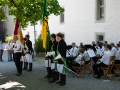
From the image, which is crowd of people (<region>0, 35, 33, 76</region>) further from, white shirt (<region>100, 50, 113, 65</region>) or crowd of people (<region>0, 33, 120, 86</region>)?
white shirt (<region>100, 50, 113, 65</region>)

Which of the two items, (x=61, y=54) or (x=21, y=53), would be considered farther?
(x=21, y=53)

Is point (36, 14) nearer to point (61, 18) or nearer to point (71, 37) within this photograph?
point (71, 37)

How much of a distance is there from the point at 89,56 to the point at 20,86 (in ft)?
13.4

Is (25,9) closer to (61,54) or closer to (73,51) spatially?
(73,51)

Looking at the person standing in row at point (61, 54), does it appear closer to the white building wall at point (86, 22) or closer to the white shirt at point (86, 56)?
the white shirt at point (86, 56)

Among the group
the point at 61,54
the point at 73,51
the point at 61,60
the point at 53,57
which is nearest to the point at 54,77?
the point at 53,57

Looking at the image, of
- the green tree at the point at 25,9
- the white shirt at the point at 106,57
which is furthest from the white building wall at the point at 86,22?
the white shirt at the point at 106,57

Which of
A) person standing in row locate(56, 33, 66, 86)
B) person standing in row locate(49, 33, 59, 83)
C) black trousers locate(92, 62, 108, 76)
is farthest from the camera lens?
black trousers locate(92, 62, 108, 76)

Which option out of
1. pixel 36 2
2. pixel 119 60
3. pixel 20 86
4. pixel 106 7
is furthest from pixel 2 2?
pixel 106 7

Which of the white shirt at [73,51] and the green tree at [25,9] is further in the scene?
the white shirt at [73,51]

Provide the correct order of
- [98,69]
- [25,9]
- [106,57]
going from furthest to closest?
[25,9] → [98,69] → [106,57]

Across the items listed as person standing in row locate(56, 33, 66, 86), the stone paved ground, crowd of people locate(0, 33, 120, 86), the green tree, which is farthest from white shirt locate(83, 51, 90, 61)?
the green tree

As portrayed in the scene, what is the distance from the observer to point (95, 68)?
11.1 meters

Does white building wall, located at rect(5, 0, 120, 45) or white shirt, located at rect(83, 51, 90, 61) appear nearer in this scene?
white shirt, located at rect(83, 51, 90, 61)
